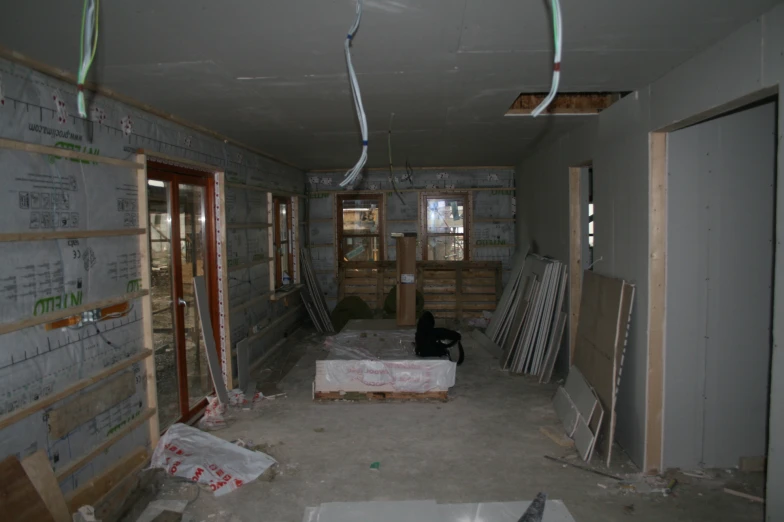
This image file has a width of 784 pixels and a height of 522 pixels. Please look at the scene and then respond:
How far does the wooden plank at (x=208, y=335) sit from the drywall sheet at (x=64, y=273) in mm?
918

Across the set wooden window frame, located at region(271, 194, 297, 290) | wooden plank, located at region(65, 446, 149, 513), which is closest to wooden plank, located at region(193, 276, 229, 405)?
wooden plank, located at region(65, 446, 149, 513)

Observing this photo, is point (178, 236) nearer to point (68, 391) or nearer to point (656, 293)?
point (68, 391)

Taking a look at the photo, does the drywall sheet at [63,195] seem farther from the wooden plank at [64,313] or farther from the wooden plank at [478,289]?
the wooden plank at [478,289]

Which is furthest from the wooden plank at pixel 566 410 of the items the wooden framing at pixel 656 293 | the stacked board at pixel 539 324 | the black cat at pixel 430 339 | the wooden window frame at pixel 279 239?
the wooden window frame at pixel 279 239

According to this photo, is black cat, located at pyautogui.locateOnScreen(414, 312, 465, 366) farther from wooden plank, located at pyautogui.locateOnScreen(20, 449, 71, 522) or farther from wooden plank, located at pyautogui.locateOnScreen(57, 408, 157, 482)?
wooden plank, located at pyautogui.locateOnScreen(20, 449, 71, 522)

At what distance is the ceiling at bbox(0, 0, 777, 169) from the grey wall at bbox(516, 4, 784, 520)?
121 millimetres

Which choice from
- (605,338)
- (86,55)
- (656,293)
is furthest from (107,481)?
(656,293)

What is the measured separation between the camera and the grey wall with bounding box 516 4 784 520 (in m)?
2.28

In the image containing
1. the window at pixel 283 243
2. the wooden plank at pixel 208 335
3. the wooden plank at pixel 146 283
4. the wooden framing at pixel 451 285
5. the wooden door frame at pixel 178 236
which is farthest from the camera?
the wooden framing at pixel 451 285

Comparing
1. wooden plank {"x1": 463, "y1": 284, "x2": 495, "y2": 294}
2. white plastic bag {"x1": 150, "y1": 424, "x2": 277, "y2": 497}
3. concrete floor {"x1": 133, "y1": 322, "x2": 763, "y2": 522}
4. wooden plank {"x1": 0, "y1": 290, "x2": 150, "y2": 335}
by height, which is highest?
wooden plank {"x1": 0, "y1": 290, "x2": 150, "y2": 335}

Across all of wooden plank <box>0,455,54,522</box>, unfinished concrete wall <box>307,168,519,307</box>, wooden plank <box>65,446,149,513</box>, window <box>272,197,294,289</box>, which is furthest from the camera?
unfinished concrete wall <box>307,168,519,307</box>

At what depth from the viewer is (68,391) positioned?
2986mm

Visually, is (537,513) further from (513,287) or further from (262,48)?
(513,287)

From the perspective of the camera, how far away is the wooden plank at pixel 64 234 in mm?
2609
